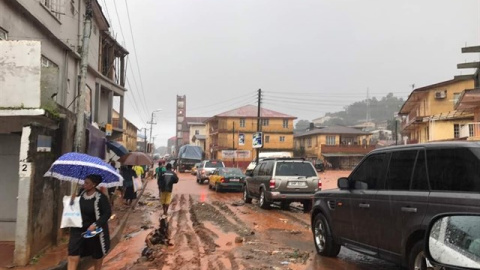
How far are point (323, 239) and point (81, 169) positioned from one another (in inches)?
172

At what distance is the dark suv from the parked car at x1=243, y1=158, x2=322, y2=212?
7.18 metres

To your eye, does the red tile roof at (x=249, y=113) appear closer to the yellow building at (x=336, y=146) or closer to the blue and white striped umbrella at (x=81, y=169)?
the yellow building at (x=336, y=146)

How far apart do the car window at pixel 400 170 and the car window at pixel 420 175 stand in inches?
3.3

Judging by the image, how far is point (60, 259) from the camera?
7.66 m

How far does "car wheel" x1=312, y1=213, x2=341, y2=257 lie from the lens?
757 cm

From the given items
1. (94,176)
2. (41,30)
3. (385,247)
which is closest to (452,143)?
(385,247)

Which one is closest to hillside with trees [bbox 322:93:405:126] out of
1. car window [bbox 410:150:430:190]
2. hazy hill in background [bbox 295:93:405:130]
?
hazy hill in background [bbox 295:93:405:130]

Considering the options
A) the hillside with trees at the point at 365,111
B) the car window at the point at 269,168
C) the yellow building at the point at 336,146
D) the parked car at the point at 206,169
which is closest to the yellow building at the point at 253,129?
the yellow building at the point at 336,146

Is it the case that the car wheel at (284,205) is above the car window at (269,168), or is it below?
below

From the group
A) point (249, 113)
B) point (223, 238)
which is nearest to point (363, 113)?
point (249, 113)

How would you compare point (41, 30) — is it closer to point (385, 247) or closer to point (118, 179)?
point (118, 179)

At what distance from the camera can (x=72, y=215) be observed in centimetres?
545

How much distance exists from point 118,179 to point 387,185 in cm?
384

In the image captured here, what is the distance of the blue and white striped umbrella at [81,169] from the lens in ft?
19.3
